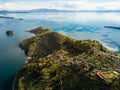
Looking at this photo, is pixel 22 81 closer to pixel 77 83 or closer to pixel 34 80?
pixel 34 80

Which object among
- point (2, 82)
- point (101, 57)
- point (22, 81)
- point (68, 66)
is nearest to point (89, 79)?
point (68, 66)

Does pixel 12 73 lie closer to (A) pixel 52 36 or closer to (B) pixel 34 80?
(B) pixel 34 80

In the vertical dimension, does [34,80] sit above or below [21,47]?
above

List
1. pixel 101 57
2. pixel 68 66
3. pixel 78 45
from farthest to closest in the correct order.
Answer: pixel 78 45 → pixel 101 57 → pixel 68 66

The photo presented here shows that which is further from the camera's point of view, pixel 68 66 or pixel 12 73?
pixel 12 73

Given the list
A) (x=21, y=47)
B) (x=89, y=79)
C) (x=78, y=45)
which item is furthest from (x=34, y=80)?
(x=21, y=47)

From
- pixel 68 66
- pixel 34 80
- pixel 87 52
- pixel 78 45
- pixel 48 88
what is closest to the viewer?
pixel 48 88

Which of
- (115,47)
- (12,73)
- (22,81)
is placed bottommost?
(115,47)

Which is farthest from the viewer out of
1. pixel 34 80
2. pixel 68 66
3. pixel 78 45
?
pixel 78 45

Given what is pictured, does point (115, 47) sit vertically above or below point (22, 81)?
below
